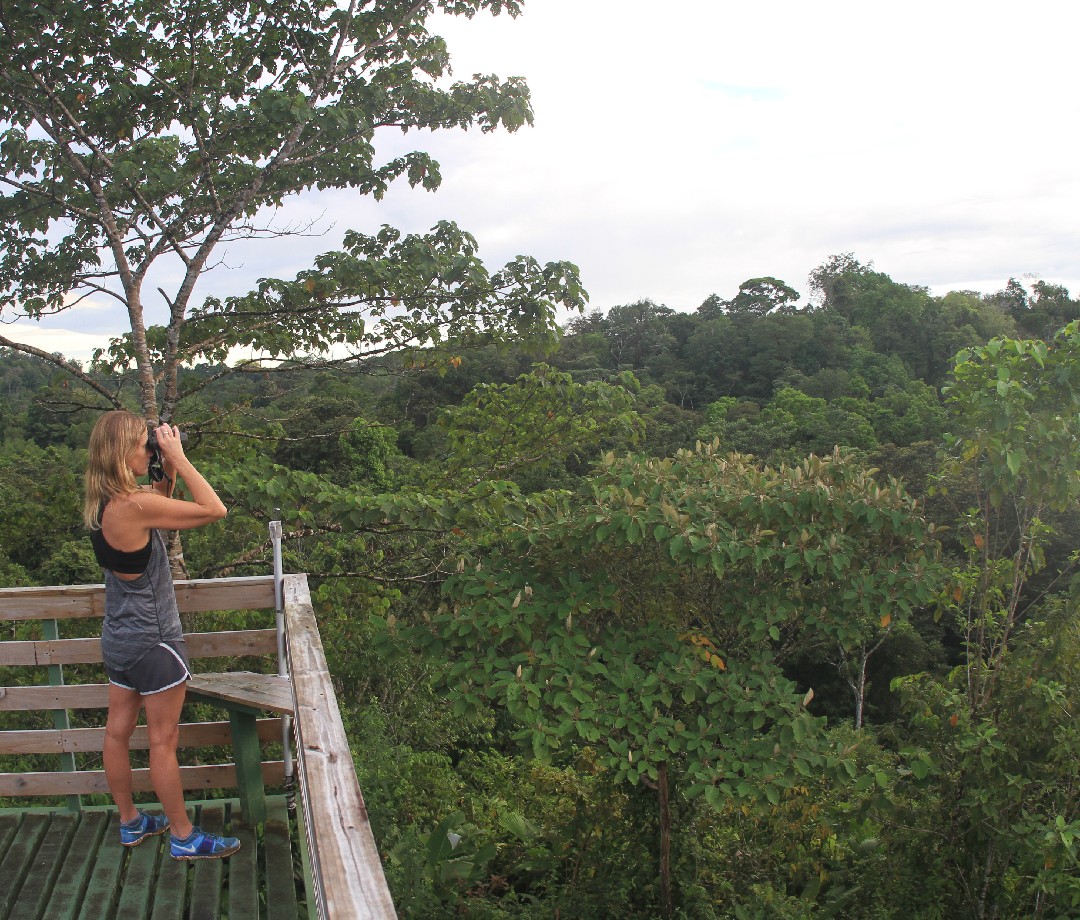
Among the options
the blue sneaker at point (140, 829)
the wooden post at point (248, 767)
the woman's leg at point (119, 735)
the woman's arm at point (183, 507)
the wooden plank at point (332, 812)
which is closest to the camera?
the wooden plank at point (332, 812)

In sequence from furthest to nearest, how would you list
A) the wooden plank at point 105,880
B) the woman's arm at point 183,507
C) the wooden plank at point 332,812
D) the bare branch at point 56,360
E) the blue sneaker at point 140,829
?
the bare branch at point 56,360
the blue sneaker at point 140,829
the wooden plank at point 105,880
the woman's arm at point 183,507
the wooden plank at point 332,812

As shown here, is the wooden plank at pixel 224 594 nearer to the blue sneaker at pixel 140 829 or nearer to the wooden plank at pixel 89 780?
the wooden plank at pixel 89 780

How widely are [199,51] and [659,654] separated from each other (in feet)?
16.1

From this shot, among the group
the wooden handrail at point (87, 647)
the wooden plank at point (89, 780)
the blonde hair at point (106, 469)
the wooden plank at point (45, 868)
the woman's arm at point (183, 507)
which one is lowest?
the wooden plank at point (45, 868)

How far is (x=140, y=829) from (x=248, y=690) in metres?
0.61

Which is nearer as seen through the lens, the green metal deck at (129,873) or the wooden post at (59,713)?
the green metal deck at (129,873)

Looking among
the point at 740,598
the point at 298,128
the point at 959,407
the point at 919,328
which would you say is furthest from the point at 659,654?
the point at 919,328

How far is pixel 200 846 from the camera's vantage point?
8.91 ft

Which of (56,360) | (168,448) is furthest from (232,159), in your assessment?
(168,448)

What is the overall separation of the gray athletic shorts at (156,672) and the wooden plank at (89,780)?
702 mm

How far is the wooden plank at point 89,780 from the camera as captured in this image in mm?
3156

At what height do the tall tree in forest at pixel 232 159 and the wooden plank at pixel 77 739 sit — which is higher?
the tall tree in forest at pixel 232 159

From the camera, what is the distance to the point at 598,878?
5438 mm

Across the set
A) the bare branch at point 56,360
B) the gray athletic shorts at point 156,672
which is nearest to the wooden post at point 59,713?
the gray athletic shorts at point 156,672
